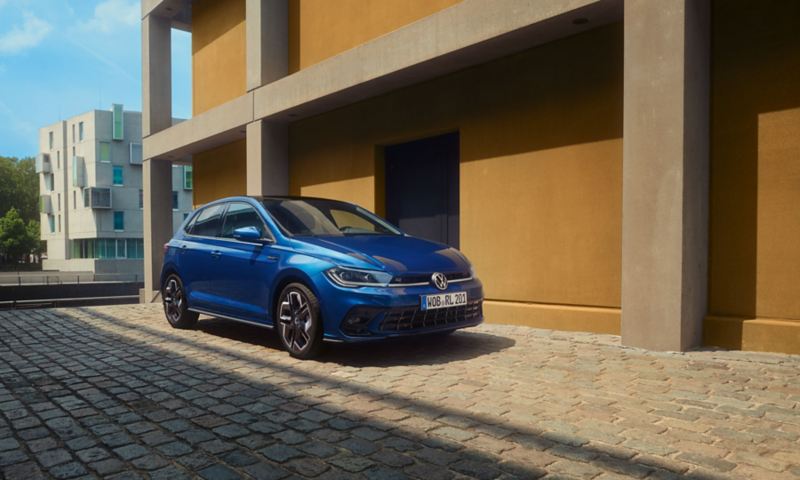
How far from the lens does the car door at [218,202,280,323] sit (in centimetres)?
620

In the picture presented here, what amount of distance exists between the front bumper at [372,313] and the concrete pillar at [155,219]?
1479 centimetres

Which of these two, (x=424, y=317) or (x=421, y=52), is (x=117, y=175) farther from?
(x=424, y=317)

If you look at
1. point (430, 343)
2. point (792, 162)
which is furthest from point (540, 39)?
point (430, 343)

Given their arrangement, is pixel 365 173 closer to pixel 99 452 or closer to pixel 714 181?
pixel 714 181

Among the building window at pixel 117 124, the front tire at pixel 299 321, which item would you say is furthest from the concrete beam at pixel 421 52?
the building window at pixel 117 124

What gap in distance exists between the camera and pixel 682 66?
598 cm

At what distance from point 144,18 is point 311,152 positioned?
974 centimetres

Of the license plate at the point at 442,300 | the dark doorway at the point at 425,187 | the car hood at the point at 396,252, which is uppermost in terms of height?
the dark doorway at the point at 425,187

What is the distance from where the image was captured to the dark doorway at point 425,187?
9922 mm

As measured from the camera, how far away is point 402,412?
4035 mm

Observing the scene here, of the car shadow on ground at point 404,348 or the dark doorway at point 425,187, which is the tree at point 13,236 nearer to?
the dark doorway at point 425,187

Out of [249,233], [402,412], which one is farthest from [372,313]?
[249,233]

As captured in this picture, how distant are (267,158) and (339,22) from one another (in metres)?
3.28

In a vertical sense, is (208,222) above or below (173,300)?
above
